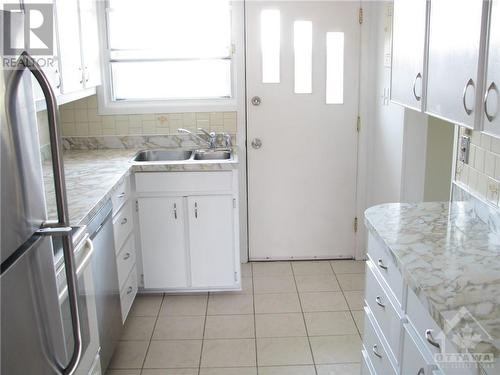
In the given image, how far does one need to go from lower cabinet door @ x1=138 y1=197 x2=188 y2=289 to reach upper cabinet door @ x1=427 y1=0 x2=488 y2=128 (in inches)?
75.1

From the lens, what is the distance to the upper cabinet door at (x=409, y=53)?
200 cm

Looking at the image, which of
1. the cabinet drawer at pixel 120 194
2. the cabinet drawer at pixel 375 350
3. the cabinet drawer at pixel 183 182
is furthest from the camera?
the cabinet drawer at pixel 183 182

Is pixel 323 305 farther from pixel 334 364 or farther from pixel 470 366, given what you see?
pixel 470 366

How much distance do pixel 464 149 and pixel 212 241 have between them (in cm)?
172

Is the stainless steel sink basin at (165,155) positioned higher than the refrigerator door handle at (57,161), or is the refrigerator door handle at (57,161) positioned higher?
the refrigerator door handle at (57,161)

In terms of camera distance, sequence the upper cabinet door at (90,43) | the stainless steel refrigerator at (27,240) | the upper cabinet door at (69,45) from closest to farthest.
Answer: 1. the stainless steel refrigerator at (27,240)
2. the upper cabinet door at (69,45)
3. the upper cabinet door at (90,43)

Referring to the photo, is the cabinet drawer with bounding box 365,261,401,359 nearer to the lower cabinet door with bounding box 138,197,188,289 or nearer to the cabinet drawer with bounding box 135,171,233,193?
the cabinet drawer with bounding box 135,171,233,193

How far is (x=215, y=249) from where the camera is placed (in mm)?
3434

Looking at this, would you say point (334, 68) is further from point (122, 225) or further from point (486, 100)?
point (486, 100)

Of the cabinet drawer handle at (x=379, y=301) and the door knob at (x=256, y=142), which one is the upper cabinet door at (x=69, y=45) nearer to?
the door knob at (x=256, y=142)

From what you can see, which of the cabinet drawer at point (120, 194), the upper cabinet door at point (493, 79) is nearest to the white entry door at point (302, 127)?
the cabinet drawer at point (120, 194)

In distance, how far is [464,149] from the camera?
89.4 inches

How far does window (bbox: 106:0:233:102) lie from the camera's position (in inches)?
147

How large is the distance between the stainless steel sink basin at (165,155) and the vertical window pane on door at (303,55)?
0.93 m
